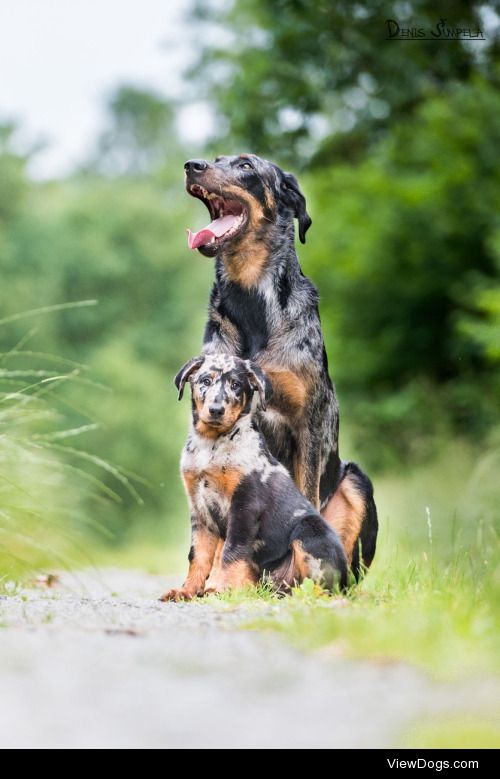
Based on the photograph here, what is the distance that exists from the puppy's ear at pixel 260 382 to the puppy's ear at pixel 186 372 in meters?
0.26

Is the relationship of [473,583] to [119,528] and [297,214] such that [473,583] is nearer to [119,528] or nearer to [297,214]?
[297,214]

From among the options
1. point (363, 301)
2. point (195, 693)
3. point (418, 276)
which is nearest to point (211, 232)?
point (195, 693)

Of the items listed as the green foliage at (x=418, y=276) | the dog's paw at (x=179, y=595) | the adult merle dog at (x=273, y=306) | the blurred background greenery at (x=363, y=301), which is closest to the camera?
the dog's paw at (x=179, y=595)

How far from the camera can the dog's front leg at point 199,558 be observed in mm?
5641

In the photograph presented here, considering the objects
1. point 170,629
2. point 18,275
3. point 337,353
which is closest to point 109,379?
point 18,275

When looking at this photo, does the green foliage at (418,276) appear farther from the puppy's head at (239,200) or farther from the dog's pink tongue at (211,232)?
the dog's pink tongue at (211,232)

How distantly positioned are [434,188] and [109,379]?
1538 centimetres

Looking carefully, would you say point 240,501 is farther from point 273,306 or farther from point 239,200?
point 239,200

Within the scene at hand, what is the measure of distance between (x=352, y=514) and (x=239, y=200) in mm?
1885

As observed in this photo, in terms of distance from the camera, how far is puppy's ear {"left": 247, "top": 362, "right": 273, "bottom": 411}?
18.4ft

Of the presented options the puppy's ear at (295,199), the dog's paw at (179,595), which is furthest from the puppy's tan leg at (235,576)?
the puppy's ear at (295,199)

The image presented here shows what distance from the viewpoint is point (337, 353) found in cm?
1862

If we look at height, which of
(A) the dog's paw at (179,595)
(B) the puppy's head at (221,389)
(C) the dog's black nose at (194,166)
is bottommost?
(A) the dog's paw at (179,595)

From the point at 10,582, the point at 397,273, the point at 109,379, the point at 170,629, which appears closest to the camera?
the point at 170,629
